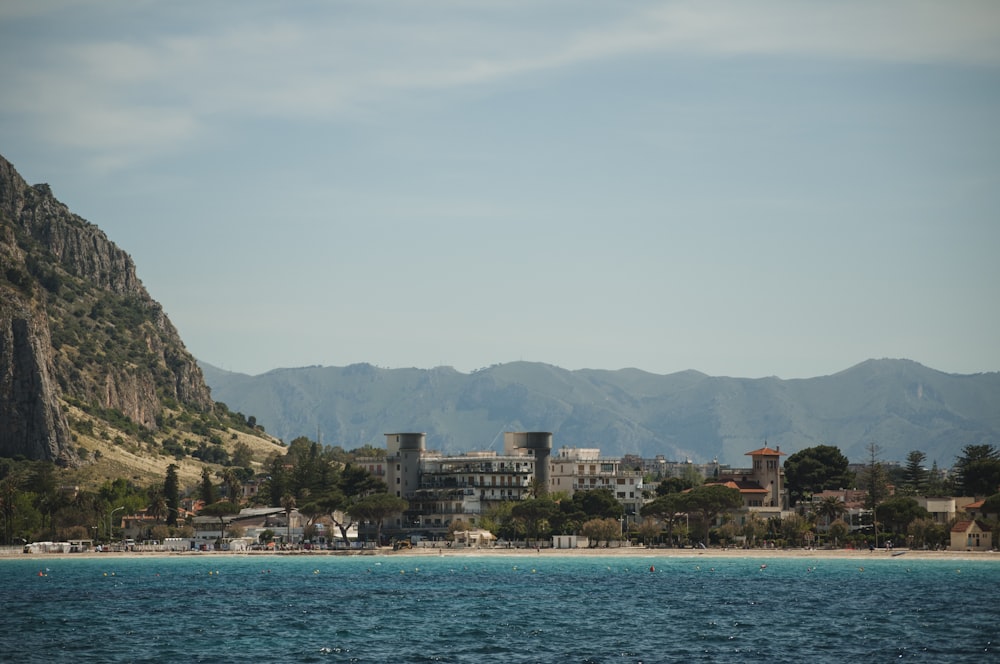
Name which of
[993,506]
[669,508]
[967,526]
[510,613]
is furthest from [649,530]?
[510,613]

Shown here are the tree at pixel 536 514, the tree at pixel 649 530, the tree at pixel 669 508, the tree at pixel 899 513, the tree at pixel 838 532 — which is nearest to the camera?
the tree at pixel 899 513

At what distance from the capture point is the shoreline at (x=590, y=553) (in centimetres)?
16175

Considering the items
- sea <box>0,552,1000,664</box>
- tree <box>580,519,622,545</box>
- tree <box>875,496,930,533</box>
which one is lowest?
sea <box>0,552,1000,664</box>

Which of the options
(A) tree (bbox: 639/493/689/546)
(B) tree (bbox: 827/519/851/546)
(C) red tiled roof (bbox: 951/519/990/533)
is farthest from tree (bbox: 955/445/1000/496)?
(A) tree (bbox: 639/493/689/546)

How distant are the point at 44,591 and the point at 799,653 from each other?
70994 mm

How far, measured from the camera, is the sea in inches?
2864

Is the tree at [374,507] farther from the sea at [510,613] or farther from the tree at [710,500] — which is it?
the tree at [710,500]

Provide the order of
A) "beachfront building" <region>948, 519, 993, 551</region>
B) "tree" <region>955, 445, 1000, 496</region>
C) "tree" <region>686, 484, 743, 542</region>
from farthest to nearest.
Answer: "tree" <region>955, 445, 1000, 496</region> → "tree" <region>686, 484, 743, 542</region> → "beachfront building" <region>948, 519, 993, 551</region>

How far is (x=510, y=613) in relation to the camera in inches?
3745

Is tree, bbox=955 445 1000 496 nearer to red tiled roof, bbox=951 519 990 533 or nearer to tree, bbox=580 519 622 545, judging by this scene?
red tiled roof, bbox=951 519 990 533

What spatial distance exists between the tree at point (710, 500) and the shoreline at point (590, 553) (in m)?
5.97

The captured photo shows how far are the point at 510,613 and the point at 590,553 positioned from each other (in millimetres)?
86420

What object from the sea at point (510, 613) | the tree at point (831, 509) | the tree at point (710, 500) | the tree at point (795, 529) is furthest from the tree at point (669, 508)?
the sea at point (510, 613)

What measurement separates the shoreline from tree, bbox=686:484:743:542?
19.6 feet
